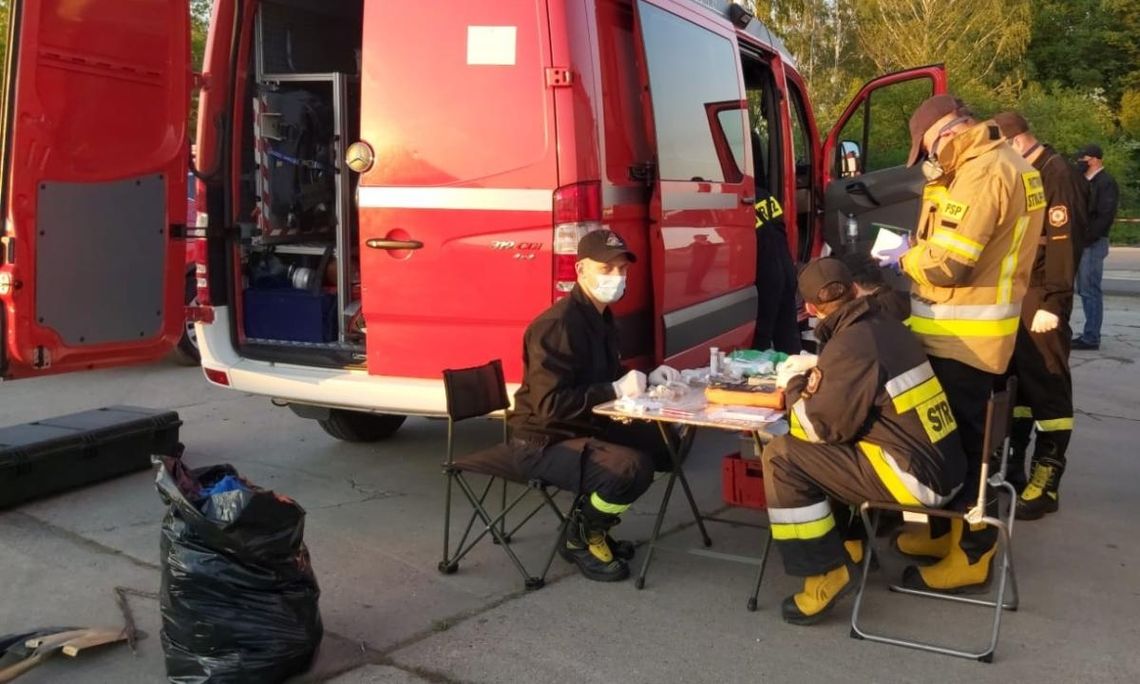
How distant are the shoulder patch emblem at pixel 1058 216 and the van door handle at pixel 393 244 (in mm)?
2837

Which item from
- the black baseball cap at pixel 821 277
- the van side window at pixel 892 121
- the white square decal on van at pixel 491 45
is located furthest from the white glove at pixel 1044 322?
the van side window at pixel 892 121

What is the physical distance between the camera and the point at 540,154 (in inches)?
167

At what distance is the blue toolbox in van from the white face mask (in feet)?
5.89

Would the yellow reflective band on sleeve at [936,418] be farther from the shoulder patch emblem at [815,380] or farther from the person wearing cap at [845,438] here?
the shoulder patch emblem at [815,380]

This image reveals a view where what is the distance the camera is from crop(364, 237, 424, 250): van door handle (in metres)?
4.45

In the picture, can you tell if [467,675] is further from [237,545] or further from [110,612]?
[110,612]

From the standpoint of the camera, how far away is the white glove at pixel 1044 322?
186 inches

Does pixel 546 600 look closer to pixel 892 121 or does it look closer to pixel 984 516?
pixel 984 516

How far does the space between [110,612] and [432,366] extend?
1566 mm

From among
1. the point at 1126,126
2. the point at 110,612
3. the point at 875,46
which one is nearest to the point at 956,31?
the point at 875,46

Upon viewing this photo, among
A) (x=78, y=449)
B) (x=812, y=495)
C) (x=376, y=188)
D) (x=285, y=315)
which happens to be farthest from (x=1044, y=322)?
(x=78, y=449)

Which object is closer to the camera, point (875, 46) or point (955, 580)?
point (955, 580)

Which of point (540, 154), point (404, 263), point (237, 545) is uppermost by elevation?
point (540, 154)

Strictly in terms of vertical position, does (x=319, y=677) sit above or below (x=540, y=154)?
below
